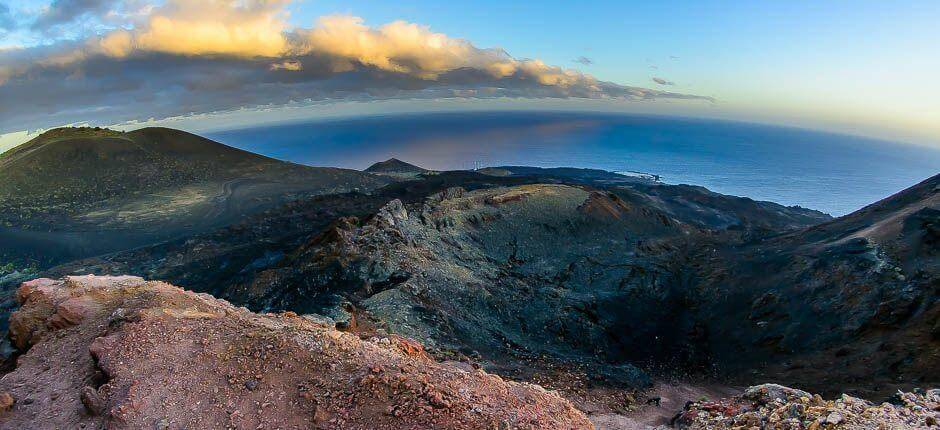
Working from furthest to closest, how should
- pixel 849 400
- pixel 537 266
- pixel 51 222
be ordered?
1. pixel 51 222
2. pixel 537 266
3. pixel 849 400

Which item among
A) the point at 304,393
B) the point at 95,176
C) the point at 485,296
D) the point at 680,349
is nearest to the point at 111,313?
the point at 304,393

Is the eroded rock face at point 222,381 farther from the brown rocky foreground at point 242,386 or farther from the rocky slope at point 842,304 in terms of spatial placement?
the rocky slope at point 842,304

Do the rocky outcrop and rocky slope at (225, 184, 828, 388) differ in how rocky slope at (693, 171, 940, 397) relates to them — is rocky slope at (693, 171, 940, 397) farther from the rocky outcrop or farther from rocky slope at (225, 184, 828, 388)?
the rocky outcrop

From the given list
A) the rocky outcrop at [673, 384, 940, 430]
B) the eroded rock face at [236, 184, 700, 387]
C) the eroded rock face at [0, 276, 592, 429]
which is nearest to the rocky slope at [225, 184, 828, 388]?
the eroded rock face at [236, 184, 700, 387]

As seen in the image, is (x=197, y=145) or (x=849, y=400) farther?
(x=197, y=145)

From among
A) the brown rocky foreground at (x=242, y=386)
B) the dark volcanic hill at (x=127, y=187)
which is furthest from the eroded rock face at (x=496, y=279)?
the dark volcanic hill at (x=127, y=187)

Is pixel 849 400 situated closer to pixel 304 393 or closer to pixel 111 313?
pixel 304 393
